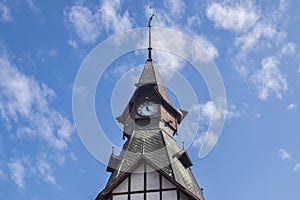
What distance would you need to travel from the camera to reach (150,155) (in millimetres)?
34000

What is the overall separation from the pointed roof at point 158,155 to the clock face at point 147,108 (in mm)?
1538

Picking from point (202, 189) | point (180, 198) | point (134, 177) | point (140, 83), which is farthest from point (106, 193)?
point (140, 83)

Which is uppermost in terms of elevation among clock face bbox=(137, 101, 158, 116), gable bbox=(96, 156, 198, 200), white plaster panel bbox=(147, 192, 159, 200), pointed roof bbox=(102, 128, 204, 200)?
clock face bbox=(137, 101, 158, 116)

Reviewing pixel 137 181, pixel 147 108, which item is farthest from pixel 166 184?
pixel 147 108

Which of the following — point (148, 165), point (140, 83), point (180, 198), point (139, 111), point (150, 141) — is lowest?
point (180, 198)

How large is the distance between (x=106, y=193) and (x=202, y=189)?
6339 mm

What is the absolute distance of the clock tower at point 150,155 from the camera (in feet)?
104

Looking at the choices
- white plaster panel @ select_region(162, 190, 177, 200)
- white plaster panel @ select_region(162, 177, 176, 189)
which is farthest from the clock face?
white plaster panel @ select_region(162, 190, 177, 200)

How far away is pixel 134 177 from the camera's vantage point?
107 ft

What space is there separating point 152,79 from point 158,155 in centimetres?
802

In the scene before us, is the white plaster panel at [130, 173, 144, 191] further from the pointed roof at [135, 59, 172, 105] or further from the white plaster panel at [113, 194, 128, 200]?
the pointed roof at [135, 59, 172, 105]

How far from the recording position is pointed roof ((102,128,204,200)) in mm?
32781

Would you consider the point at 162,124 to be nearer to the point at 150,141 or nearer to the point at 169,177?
the point at 150,141

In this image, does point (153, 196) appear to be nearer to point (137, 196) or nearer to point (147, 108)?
point (137, 196)
